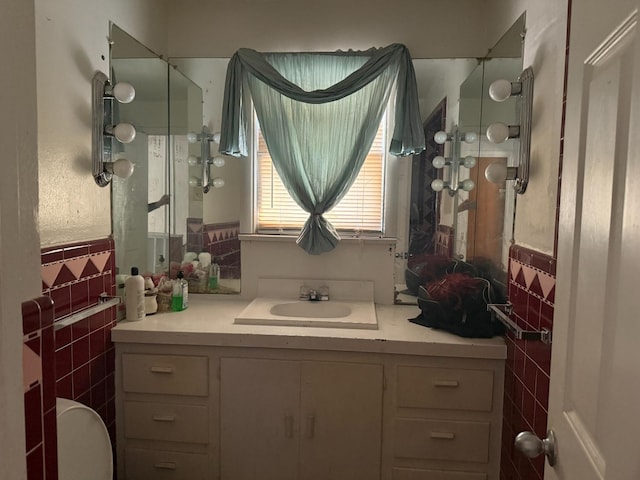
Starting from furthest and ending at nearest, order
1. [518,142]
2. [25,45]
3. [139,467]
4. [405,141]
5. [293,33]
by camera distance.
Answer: [293,33], [405,141], [139,467], [518,142], [25,45]

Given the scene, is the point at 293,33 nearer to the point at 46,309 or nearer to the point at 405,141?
the point at 405,141

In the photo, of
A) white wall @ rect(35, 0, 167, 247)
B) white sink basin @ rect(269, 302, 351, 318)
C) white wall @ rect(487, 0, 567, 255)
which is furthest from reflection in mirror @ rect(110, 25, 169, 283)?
white wall @ rect(487, 0, 567, 255)

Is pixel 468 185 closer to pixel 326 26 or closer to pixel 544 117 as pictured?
pixel 544 117

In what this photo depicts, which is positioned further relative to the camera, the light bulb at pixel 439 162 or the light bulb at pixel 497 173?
the light bulb at pixel 439 162

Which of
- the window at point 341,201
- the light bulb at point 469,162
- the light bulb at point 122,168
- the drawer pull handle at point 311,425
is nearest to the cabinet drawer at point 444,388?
the drawer pull handle at point 311,425

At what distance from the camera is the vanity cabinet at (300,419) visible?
176 cm

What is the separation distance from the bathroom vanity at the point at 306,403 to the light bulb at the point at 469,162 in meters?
0.89

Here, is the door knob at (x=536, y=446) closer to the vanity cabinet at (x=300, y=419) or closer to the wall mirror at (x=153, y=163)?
the vanity cabinet at (x=300, y=419)

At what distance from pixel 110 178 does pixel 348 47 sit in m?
1.39

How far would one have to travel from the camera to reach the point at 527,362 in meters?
1.50

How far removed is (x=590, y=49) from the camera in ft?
2.18

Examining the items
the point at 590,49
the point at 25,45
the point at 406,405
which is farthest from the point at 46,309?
the point at 406,405

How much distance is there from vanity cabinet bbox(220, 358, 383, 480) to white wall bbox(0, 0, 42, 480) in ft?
4.19

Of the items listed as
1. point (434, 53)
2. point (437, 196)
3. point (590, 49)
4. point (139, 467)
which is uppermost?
point (434, 53)
